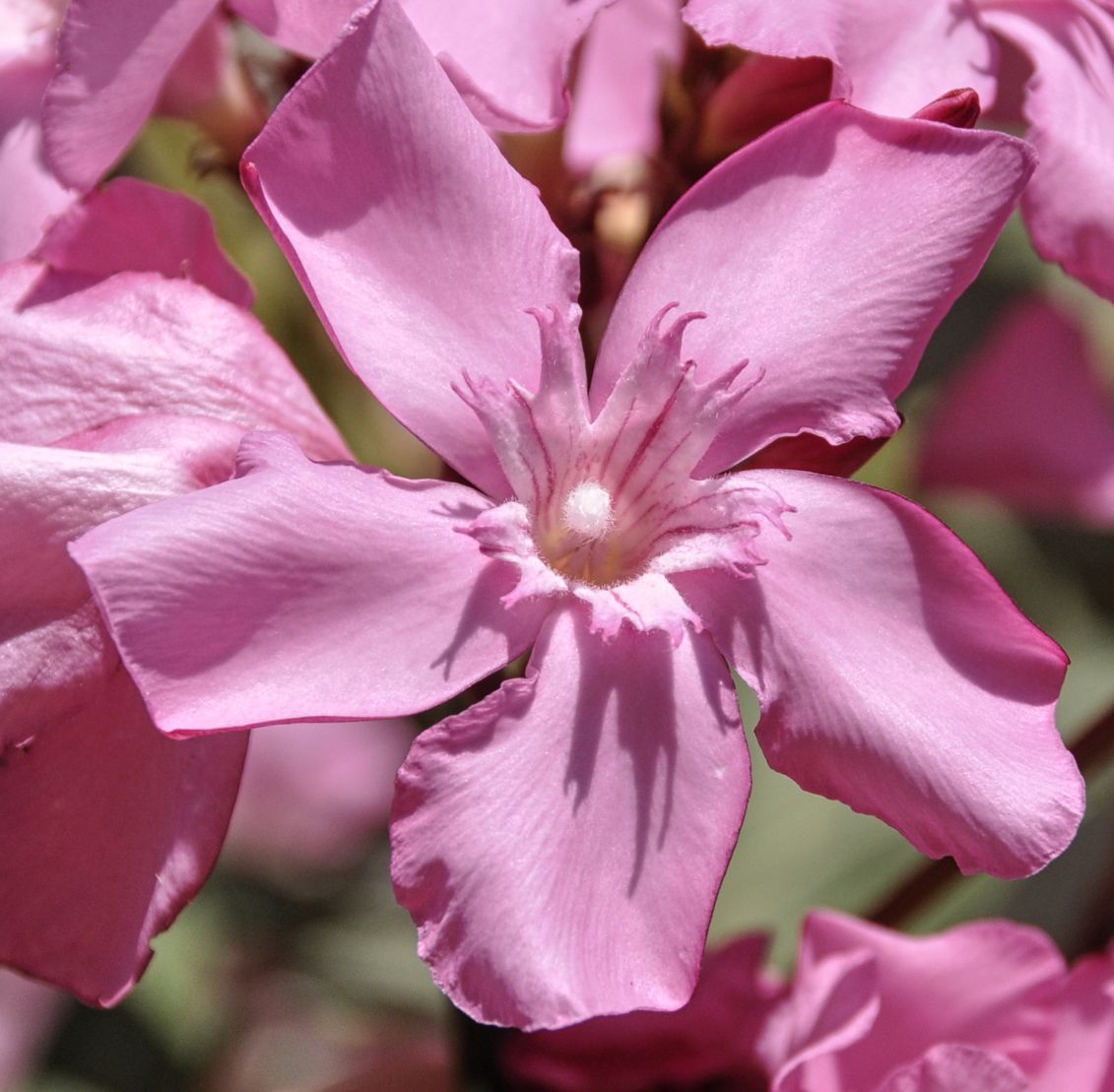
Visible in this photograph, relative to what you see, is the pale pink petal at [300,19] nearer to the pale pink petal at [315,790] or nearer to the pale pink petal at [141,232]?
the pale pink petal at [141,232]

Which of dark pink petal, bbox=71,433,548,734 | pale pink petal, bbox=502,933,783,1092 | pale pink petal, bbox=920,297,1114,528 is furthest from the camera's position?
pale pink petal, bbox=920,297,1114,528

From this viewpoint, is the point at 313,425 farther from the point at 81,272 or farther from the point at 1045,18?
the point at 1045,18

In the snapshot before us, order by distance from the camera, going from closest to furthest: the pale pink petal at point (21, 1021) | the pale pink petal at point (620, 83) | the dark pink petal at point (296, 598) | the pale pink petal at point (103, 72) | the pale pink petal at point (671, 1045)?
1. the dark pink petal at point (296, 598)
2. the pale pink petal at point (103, 72)
3. the pale pink petal at point (671, 1045)
4. the pale pink petal at point (620, 83)
5. the pale pink petal at point (21, 1021)

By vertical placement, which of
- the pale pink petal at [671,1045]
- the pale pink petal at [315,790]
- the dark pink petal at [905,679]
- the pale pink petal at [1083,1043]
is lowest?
the pale pink petal at [315,790]

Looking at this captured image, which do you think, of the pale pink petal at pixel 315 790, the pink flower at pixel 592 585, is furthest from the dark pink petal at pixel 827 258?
the pale pink petal at pixel 315 790

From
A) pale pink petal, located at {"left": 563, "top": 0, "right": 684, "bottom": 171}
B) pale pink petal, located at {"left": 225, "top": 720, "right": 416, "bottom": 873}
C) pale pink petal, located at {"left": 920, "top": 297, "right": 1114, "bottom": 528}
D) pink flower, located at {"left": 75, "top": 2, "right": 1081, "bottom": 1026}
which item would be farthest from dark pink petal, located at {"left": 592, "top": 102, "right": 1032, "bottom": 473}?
pale pink petal, located at {"left": 225, "top": 720, "right": 416, "bottom": 873}

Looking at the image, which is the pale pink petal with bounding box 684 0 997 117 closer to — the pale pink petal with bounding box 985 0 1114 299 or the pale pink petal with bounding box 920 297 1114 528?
the pale pink petal with bounding box 985 0 1114 299
